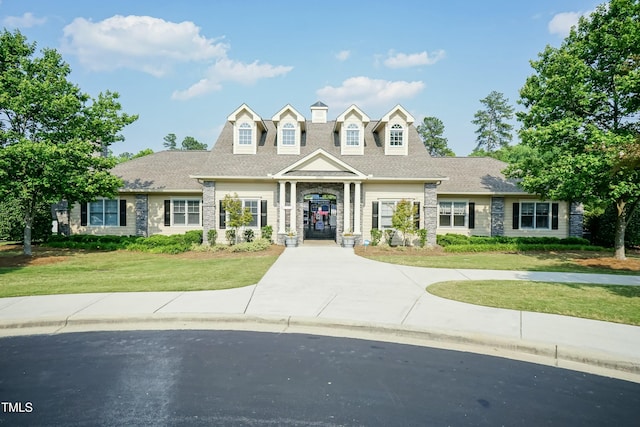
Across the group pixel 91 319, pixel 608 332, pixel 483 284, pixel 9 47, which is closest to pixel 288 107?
pixel 9 47

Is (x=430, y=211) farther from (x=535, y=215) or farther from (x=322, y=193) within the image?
(x=535, y=215)

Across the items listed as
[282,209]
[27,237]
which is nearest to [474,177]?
[282,209]

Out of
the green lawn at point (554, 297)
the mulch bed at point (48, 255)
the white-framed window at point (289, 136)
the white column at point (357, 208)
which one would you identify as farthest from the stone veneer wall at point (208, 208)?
the green lawn at point (554, 297)

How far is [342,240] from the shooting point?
21.1m

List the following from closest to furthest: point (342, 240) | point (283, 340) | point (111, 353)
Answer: point (111, 353), point (283, 340), point (342, 240)

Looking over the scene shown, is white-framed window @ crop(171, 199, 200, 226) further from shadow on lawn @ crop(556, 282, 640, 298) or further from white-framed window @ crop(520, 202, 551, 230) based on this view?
white-framed window @ crop(520, 202, 551, 230)

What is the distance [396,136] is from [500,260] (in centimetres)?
1049

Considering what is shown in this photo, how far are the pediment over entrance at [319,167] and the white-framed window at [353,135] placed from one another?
10.7 feet

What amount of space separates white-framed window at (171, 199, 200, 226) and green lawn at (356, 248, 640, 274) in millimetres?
10410

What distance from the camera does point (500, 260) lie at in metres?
16.5

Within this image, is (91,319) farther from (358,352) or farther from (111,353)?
(358,352)

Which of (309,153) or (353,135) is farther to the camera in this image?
(353,135)

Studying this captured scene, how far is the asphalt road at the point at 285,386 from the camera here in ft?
13.5

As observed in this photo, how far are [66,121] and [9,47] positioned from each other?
350cm
